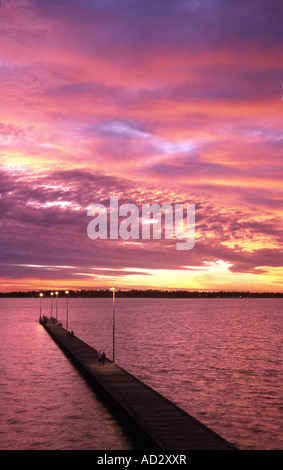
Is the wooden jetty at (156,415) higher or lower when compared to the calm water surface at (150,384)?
higher

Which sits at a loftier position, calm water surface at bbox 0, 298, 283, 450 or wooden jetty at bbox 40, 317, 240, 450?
wooden jetty at bbox 40, 317, 240, 450

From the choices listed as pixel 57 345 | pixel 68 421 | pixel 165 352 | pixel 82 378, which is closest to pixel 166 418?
pixel 68 421

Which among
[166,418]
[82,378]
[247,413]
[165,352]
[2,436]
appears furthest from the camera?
[165,352]

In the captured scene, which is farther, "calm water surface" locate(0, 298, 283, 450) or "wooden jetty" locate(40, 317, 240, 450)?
"calm water surface" locate(0, 298, 283, 450)

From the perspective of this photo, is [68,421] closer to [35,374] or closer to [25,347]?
[35,374]

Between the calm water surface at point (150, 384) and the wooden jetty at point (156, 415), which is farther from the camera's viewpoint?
the calm water surface at point (150, 384)

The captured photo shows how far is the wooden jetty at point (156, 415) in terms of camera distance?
968 inches

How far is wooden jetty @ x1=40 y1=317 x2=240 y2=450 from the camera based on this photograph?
80.7 feet

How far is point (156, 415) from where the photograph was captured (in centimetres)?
3012

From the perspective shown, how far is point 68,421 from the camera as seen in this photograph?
35875mm
